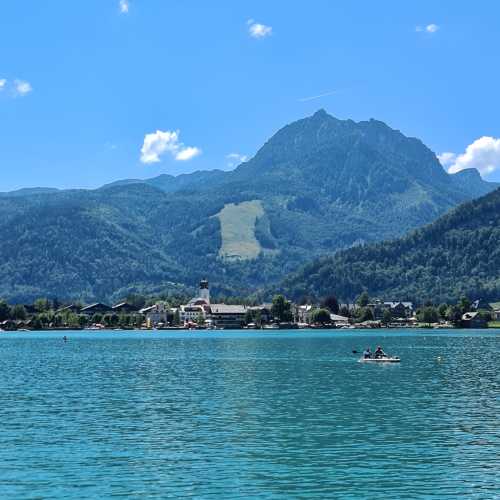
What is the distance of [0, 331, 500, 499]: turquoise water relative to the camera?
1973 inches

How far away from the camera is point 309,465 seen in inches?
2175

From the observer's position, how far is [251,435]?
66.4 metres

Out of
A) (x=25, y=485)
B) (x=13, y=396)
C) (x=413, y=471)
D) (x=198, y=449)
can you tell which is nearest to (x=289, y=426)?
(x=198, y=449)

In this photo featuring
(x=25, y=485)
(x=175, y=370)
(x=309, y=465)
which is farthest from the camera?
(x=175, y=370)

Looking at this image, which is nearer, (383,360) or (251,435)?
(251,435)

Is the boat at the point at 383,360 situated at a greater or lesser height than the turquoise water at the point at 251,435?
greater

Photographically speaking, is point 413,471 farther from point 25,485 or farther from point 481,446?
point 25,485

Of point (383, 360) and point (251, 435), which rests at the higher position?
point (383, 360)

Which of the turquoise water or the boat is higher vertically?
the boat

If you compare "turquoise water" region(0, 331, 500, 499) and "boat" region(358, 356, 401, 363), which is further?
"boat" region(358, 356, 401, 363)

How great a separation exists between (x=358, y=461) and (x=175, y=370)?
79.3 metres

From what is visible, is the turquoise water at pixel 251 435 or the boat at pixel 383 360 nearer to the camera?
the turquoise water at pixel 251 435

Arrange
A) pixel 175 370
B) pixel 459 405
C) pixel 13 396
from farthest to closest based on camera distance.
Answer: pixel 175 370, pixel 13 396, pixel 459 405

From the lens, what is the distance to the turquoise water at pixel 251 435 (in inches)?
1973
